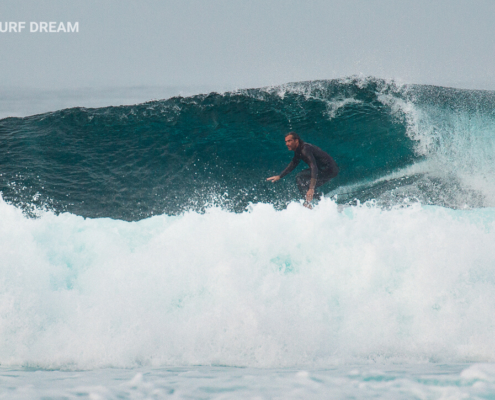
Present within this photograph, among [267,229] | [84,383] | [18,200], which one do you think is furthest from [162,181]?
[84,383]

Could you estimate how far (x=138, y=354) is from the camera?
132 inches

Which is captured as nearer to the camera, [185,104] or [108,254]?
[108,254]

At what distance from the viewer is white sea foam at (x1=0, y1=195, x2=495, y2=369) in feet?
11.0

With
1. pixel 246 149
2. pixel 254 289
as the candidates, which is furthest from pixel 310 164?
pixel 246 149

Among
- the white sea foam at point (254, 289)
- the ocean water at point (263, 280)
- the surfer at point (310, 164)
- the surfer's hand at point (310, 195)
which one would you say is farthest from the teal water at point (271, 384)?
the surfer at point (310, 164)

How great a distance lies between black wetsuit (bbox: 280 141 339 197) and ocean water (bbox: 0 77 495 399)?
0.80 m

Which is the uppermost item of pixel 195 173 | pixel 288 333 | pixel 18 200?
pixel 195 173

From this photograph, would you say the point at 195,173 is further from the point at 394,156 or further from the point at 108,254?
the point at 394,156

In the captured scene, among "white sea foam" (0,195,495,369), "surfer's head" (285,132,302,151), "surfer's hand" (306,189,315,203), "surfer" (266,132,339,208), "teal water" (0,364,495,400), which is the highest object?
"surfer's head" (285,132,302,151)

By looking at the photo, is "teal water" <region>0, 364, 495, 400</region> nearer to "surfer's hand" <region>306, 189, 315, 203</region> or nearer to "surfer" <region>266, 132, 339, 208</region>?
"surfer's hand" <region>306, 189, 315, 203</region>

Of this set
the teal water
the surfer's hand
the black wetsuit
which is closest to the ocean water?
the teal water

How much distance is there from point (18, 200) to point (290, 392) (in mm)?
6944

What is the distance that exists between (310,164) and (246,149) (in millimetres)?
2511

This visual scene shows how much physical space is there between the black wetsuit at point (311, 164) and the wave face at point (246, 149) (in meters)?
1.47
